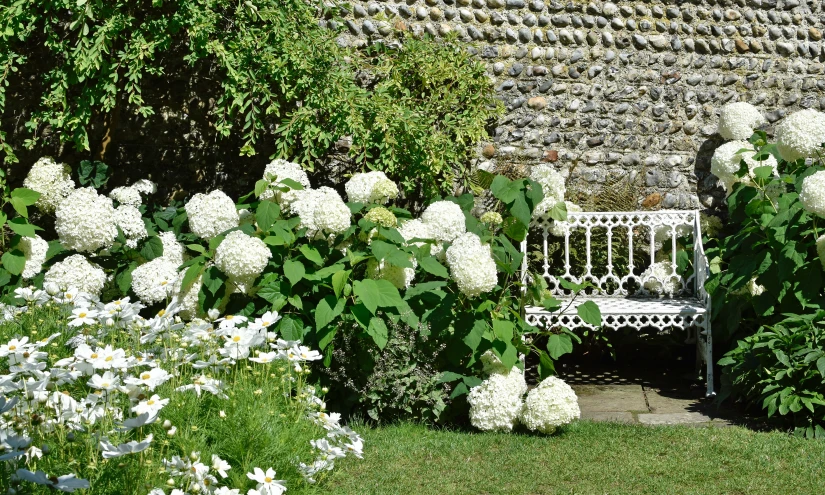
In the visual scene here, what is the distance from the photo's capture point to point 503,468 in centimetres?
384

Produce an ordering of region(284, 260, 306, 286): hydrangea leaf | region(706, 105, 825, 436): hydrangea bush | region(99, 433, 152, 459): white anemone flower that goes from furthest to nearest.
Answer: region(706, 105, 825, 436): hydrangea bush < region(284, 260, 306, 286): hydrangea leaf < region(99, 433, 152, 459): white anemone flower

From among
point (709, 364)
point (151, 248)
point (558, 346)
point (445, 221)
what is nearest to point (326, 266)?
point (445, 221)

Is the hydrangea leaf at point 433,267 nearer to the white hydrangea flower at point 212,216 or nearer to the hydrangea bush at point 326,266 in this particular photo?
the hydrangea bush at point 326,266

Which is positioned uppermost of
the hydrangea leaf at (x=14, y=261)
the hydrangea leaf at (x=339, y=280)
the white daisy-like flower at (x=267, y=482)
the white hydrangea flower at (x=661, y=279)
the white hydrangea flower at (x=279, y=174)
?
the white hydrangea flower at (x=279, y=174)

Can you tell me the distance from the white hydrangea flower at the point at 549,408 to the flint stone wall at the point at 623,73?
2.28m

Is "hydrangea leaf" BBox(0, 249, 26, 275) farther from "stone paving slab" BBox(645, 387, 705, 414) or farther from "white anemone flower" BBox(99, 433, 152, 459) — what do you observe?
"stone paving slab" BBox(645, 387, 705, 414)

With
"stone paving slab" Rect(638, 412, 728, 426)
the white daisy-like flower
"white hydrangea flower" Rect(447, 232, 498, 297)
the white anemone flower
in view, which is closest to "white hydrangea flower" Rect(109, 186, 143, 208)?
"white hydrangea flower" Rect(447, 232, 498, 297)

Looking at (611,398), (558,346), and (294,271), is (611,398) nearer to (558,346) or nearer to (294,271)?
(558,346)

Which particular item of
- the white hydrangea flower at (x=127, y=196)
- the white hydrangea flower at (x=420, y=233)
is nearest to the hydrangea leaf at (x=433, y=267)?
the white hydrangea flower at (x=420, y=233)

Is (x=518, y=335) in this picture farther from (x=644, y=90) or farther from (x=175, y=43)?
(x=175, y=43)

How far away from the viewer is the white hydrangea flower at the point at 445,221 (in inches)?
183

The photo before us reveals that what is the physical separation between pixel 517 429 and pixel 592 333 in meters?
1.94

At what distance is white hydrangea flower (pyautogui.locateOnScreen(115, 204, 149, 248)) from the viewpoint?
4.84m

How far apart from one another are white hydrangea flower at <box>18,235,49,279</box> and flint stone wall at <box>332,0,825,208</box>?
2413mm
